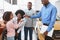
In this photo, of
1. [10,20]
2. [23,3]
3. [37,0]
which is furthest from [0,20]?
[10,20]

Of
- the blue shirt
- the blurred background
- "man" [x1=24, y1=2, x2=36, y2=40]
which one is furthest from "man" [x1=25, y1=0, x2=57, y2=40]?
the blurred background

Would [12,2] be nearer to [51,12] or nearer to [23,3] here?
[23,3]

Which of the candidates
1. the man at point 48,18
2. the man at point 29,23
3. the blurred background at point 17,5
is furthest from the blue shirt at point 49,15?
the blurred background at point 17,5

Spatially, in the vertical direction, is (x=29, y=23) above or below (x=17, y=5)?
below

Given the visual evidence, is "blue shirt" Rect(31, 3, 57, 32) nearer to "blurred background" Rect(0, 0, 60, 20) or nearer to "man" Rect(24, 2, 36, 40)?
"man" Rect(24, 2, 36, 40)

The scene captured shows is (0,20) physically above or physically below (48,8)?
below

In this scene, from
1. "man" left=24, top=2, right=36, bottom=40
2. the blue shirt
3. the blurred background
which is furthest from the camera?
the blurred background

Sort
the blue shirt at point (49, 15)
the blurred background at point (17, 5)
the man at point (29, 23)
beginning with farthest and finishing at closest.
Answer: the blurred background at point (17, 5)
the man at point (29, 23)
the blue shirt at point (49, 15)

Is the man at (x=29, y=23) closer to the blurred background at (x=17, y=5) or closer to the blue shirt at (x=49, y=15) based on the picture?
the blurred background at (x=17, y=5)

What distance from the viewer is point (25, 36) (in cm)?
558

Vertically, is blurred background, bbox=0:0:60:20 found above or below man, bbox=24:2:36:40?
above

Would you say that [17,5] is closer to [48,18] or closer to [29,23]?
[29,23]

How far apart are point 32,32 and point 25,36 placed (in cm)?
25

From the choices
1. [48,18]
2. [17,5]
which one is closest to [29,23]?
[17,5]
